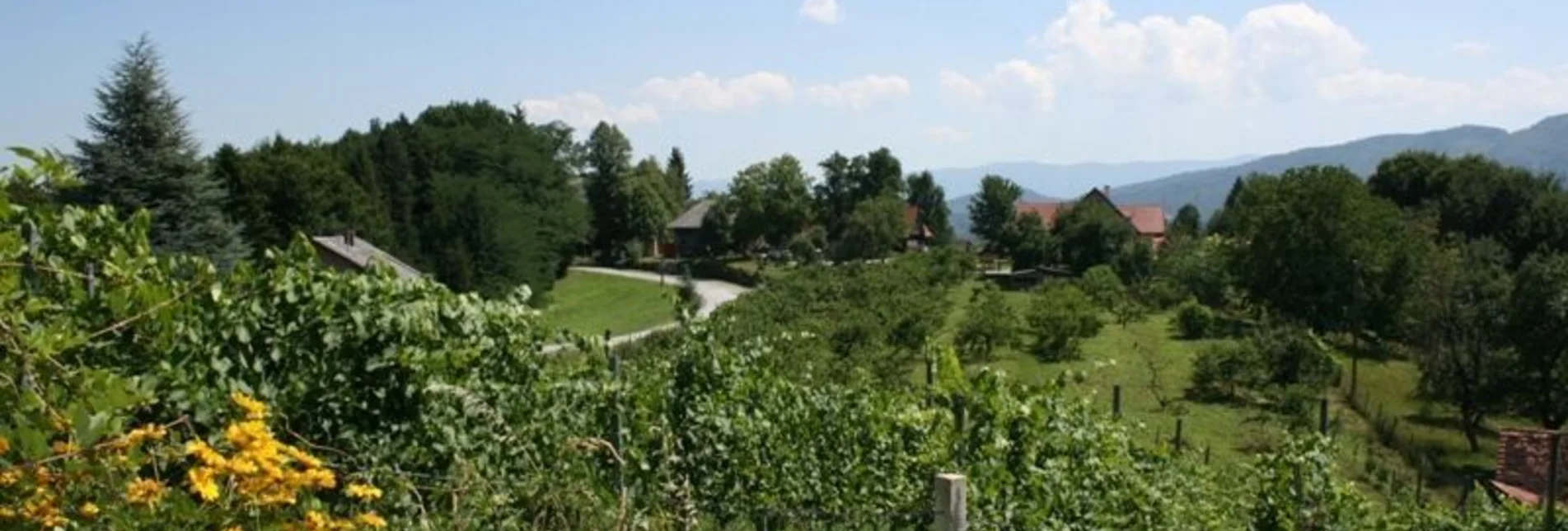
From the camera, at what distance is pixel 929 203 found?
238 feet

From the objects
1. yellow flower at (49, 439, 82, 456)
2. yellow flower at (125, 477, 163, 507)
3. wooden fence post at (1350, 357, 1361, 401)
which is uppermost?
yellow flower at (49, 439, 82, 456)

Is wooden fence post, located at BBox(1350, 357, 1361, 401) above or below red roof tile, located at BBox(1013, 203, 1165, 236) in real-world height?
below

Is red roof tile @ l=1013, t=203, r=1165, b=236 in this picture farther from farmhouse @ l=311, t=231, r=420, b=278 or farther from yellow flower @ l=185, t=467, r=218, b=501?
yellow flower @ l=185, t=467, r=218, b=501

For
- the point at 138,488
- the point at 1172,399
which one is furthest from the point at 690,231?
the point at 138,488

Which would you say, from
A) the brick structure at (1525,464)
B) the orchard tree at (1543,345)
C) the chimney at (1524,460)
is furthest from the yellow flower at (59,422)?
the orchard tree at (1543,345)

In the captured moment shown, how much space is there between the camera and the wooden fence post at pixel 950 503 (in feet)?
9.41

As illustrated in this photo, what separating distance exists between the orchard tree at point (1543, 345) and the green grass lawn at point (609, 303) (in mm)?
21586

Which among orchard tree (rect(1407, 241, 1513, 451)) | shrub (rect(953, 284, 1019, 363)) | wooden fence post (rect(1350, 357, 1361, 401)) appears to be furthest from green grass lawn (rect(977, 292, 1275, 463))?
orchard tree (rect(1407, 241, 1513, 451))

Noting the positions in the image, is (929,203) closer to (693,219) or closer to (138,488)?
(693,219)

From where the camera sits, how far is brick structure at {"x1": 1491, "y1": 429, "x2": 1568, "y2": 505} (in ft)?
47.0

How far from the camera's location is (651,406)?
596 cm

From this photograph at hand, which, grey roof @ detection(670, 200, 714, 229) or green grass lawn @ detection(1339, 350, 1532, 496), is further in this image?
grey roof @ detection(670, 200, 714, 229)

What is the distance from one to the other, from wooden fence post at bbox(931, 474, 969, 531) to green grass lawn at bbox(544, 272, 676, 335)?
99.3 feet

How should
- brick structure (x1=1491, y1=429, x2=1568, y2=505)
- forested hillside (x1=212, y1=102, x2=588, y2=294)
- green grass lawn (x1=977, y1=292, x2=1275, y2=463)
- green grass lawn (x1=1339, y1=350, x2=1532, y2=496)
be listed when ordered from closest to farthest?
brick structure (x1=1491, y1=429, x2=1568, y2=505), green grass lawn (x1=977, y1=292, x2=1275, y2=463), green grass lawn (x1=1339, y1=350, x2=1532, y2=496), forested hillside (x1=212, y1=102, x2=588, y2=294)
